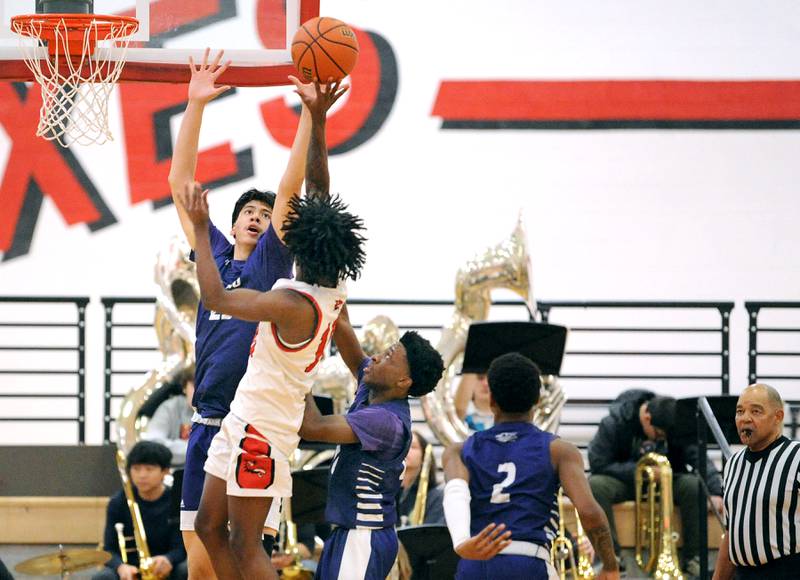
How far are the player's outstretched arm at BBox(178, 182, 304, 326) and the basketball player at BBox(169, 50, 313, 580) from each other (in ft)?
1.14

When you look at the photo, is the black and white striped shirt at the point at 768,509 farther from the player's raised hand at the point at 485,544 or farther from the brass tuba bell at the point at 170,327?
the brass tuba bell at the point at 170,327

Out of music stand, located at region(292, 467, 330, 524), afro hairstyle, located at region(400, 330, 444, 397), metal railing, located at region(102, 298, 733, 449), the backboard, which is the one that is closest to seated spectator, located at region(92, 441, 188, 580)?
music stand, located at region(292, 467, 330, 524)

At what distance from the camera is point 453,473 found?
4.91 meters

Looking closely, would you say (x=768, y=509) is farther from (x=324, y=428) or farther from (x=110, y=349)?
(x=110, y=349)

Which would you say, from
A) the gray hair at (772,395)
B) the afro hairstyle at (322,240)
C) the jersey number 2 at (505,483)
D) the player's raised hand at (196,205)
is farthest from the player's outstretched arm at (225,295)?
the gray hair at (772,395)

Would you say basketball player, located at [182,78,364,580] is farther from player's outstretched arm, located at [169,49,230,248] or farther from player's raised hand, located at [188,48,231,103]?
player's raised hand, located at [188,48,231,103]

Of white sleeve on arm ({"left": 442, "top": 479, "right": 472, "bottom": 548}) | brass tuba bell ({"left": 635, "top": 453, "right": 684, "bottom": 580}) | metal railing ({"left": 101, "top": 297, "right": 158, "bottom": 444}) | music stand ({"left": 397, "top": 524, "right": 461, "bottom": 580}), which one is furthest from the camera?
metal railing ({"left": 101, "top": 297, "right": 158, "bottom": 444})

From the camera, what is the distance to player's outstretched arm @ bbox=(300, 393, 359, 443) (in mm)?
4879

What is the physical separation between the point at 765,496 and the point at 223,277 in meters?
2.52

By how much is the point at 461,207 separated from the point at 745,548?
17.3 ft

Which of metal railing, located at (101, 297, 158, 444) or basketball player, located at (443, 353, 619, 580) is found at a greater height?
metal railing, located at (101, 297, 158, 444)

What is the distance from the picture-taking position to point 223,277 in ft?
16.5

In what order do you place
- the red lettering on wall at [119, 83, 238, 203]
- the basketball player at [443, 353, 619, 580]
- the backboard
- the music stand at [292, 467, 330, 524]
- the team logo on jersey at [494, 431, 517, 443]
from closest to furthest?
the basketball player at [443, 353, 619, 580] < the team logo on jersey at [494, 431, 517, 443] < the backboard < the music stand at [292, 467, 330, 524] < the red lettering on wall at [119, 83, 238, 203]

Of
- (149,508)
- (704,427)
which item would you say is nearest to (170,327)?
(149,508)
